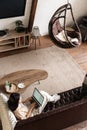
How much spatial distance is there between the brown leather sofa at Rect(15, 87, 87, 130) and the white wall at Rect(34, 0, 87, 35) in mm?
2308

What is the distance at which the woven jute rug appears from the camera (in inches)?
183

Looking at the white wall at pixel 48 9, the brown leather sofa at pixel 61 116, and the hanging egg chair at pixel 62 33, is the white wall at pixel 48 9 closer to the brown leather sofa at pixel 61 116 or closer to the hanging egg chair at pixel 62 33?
the hanging egg chair at pixel 62 33

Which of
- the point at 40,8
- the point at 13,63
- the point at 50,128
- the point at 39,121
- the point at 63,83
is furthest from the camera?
the point at 40,8

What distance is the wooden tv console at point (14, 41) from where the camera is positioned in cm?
512

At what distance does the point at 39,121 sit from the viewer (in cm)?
310

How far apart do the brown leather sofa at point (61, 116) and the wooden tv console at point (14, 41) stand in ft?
Answer: 6.14

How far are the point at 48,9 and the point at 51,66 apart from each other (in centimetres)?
138

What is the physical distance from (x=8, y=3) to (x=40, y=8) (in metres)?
0.89

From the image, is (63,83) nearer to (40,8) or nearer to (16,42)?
(16,42)

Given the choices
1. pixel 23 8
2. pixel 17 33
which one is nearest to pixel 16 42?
pixel 17 33

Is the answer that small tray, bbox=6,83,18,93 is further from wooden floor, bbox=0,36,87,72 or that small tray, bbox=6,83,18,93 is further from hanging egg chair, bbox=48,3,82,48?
wooden floor, bbox=0,36,87,72

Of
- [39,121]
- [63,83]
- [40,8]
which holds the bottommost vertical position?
[63,83]

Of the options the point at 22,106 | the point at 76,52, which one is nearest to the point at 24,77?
the point at 22,106

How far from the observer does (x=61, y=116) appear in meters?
3.32
